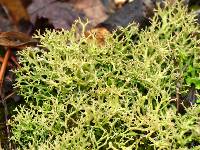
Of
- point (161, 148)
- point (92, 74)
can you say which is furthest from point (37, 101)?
point (161, 148)

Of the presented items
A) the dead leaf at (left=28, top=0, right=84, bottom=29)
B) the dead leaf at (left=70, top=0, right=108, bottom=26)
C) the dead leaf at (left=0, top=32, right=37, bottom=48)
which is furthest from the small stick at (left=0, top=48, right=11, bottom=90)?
the dead leaf at (left=70, top=0, right=108, bottom=26)

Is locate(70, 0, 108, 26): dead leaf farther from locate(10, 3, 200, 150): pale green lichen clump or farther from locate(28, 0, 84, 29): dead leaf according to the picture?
locate(10, 3, 200, 150): pale green lichen clump

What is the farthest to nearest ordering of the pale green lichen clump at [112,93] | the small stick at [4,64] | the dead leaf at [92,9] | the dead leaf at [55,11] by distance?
the dead leaf at [92,9] < the dead leaf at [55,11] < the small stick at [4,64] < the pale green lichen clump at [112,93]

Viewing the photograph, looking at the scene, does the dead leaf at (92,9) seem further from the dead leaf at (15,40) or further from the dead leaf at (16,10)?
the dead leaf at (15,40)

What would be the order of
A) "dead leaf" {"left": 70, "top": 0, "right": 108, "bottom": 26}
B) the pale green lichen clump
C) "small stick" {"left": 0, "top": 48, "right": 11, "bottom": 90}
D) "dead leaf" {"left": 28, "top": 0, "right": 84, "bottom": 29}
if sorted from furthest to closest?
"dead leaf" {"left": 70, "top": 0, "right": 108, "bottom": 26} < "dead leaf" {"left": 28, "top": 0, "right": 84, "bottom": 29} < "small stick" {"left": 0, "top": 48, "right": 11, "bottom": 90} < the pale green lichen clump

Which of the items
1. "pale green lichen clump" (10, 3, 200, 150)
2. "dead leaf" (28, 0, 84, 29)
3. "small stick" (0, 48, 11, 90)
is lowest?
"pale green lichen clump" (10, 3, 200, 150)

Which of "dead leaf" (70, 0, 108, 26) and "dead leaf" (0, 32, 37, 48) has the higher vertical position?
"dead leaf" (70, 0, 108, 26)

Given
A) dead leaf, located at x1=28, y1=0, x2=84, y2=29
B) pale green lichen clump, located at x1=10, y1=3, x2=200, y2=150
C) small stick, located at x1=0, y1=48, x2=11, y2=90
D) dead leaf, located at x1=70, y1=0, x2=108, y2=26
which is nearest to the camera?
pale green lichen clump, located at x1=10, y1=3, x2=200, y2=150

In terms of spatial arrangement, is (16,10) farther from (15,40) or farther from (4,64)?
(4,64)

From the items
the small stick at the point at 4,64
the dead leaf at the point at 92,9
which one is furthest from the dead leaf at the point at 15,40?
the dead leaf at the point at 92,9
